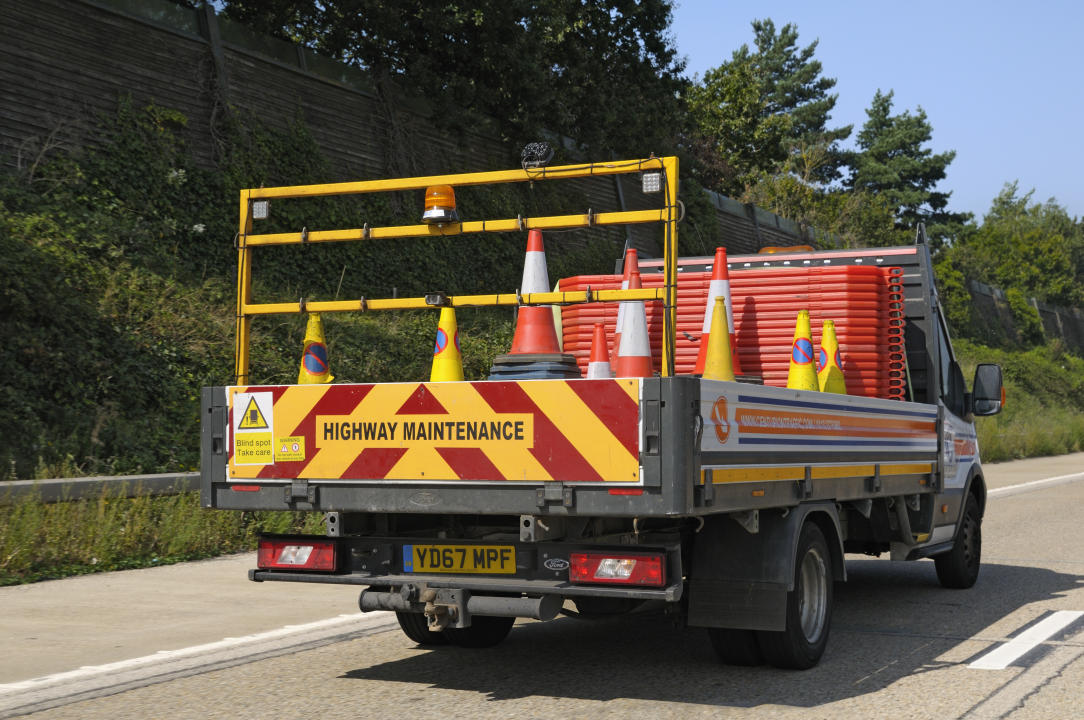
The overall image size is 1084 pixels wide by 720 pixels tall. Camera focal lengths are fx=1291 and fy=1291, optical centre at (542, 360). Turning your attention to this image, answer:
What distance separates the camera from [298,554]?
21.9ft

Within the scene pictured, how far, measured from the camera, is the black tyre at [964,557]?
1023cm

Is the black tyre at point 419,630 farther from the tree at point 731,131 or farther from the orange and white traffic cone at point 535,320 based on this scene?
the tree at point 731,131

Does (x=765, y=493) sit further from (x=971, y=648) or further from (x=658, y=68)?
(x=658, y=68)

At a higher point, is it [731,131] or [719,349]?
[731,131]

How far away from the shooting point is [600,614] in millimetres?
6746

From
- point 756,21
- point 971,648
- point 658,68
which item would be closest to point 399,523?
point 971,648

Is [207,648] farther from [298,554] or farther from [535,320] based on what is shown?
[535,320]

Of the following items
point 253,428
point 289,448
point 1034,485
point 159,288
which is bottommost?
point 1034,485

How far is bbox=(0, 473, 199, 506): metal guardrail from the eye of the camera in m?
9.82

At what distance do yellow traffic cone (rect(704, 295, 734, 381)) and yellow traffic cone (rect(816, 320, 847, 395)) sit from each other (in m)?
1.30

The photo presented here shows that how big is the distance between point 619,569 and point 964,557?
5414 mm

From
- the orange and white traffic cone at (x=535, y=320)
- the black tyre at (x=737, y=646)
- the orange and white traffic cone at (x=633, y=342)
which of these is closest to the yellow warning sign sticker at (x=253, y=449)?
the orange and white traffic cone at (x=535, y=320)

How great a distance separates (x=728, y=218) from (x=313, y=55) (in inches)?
763

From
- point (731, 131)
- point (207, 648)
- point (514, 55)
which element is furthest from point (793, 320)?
point (731, 131)
